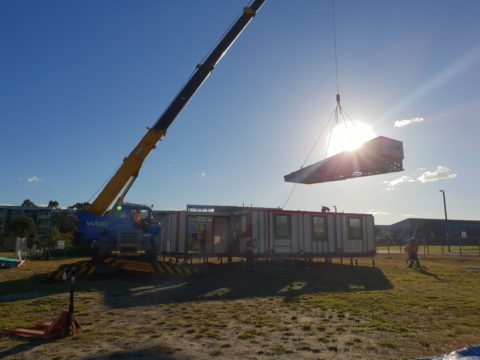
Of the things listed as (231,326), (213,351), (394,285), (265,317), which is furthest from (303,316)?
(394,285)

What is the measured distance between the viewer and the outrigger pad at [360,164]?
1438cm

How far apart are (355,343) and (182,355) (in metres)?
2.92

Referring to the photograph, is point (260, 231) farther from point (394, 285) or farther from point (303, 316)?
point (303, 316)

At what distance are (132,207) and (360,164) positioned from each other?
960 centimetres

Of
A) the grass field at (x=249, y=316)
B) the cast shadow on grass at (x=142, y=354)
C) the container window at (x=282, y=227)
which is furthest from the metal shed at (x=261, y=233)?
the cast shadow on grass at (x=142, y=354)

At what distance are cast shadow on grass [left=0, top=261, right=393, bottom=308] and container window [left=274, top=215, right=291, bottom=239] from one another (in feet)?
5.51

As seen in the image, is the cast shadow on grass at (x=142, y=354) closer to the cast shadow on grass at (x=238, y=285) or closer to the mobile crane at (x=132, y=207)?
the cast shadow on grass at (x=238, y=285)

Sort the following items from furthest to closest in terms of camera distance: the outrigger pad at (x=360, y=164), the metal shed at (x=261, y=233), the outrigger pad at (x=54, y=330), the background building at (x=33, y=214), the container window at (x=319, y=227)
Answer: the background building at (x=33, y=214), the container window at (x=319, y=227), the metal shed at (x=261, y=233), the outrigger pad at (x=360, y=164), the outrigger pad at (x=54, y=330)

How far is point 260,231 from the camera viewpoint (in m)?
19.6

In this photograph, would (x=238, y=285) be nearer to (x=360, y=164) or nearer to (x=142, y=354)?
(x=360, y=164)

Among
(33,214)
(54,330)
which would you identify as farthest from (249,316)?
(33,214)

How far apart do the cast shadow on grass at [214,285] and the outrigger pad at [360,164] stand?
4.30m

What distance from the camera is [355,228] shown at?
2302cm

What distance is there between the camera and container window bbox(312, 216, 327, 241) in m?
21.4
